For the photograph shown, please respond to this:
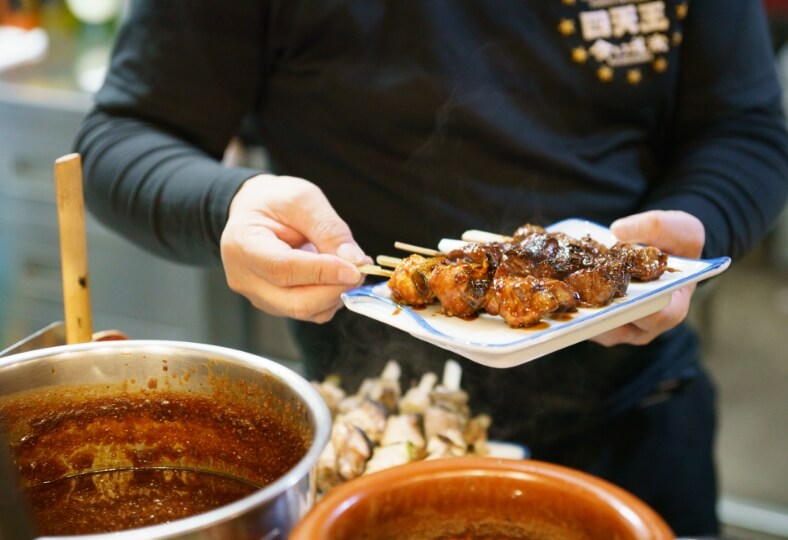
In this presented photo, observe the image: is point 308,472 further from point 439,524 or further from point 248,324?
point 248,324

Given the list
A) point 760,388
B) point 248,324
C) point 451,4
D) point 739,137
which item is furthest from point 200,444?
point 760,388

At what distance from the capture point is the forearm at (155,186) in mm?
1492

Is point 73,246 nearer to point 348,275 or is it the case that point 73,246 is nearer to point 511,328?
point 348,275

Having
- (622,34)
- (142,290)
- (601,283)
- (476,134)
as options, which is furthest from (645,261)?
(142,290)

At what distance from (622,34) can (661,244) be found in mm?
474

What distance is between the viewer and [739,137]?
6.18ft

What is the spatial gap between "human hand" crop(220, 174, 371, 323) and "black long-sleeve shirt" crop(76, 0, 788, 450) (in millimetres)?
233

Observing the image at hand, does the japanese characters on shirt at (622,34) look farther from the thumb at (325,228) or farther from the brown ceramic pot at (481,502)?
the brown ceramic pot at (481,502)

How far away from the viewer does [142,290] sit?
3434 mm

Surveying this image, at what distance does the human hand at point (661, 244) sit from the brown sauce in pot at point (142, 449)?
0.62 meters

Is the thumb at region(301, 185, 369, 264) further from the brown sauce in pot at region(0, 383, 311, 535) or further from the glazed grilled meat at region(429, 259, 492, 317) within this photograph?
the brown sauce in pot at region(0, 383, 311, 535)

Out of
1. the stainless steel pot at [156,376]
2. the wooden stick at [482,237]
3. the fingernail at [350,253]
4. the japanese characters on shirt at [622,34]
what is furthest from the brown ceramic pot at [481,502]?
the japanese characters on shirt at [622,34]

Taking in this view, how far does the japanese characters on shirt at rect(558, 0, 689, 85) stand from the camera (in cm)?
176

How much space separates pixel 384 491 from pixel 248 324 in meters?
2.33
